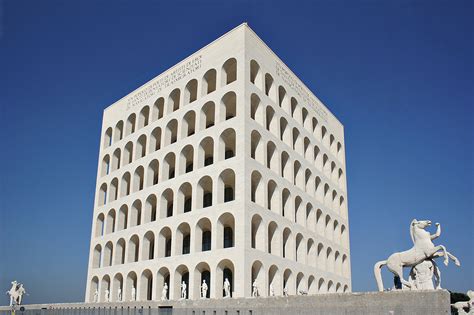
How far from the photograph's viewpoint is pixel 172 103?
4259cm

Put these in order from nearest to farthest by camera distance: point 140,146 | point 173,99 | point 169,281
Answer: point 169,281 < point 173,99 < point 140,146

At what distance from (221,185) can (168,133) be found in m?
9.82

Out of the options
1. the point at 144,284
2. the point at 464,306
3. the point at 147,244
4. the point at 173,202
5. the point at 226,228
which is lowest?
the point at 464,306

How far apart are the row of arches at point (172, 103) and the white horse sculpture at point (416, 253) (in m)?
21.2

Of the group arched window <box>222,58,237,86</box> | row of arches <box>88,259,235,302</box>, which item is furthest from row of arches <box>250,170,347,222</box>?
arched window <box>222,58,237,86</box>

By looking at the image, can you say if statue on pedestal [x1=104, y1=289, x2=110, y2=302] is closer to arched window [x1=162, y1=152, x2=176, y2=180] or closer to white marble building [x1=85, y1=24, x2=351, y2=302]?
white marble building [x1=85, y1=24, x2=351, y2=302]

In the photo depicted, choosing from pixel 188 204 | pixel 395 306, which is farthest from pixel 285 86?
pixel 395 306

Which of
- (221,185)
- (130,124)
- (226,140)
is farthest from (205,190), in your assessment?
(130,124)

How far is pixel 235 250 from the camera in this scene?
30844 mm

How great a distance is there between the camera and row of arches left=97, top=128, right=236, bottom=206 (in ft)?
118

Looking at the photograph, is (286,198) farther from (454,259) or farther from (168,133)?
(454,259)

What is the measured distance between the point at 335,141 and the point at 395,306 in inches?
1415

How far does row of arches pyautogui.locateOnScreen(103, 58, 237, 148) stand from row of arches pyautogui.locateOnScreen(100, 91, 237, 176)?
1220 millimetres

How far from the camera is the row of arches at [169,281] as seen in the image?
32031 mm
